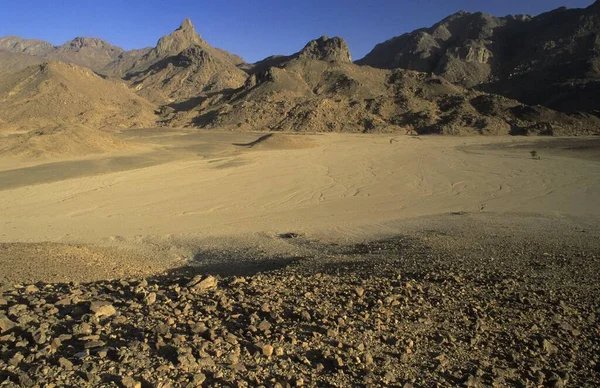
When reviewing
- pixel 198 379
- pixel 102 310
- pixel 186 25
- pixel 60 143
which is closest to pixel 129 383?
pixel 198 379

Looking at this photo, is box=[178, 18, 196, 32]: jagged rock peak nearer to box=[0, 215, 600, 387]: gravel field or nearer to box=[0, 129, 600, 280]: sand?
box=[0, 129, 600, 280]: sand

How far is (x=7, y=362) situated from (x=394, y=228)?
10.3 meters

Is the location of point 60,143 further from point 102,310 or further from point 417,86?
point 417,86

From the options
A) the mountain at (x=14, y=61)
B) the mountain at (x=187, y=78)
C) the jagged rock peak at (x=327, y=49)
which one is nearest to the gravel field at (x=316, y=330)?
the mountain at (x=187, y=78)

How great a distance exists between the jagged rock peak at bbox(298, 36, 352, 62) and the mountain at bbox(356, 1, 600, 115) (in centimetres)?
1694

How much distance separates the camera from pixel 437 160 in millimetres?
30422

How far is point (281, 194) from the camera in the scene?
19000 mm

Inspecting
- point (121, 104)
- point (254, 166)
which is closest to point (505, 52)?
point (121, 104)

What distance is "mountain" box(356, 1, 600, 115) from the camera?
70.0 meters

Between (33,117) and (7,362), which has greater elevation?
(33,117)

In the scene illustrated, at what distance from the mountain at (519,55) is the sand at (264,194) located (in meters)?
42.2

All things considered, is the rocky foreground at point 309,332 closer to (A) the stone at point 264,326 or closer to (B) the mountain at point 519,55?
(A) the stone at point 264,326

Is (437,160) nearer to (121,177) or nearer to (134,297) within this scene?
(121,177)

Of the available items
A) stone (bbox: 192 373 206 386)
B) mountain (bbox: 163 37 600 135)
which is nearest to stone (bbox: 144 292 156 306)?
stone (bbox: 192 373 206 386)
